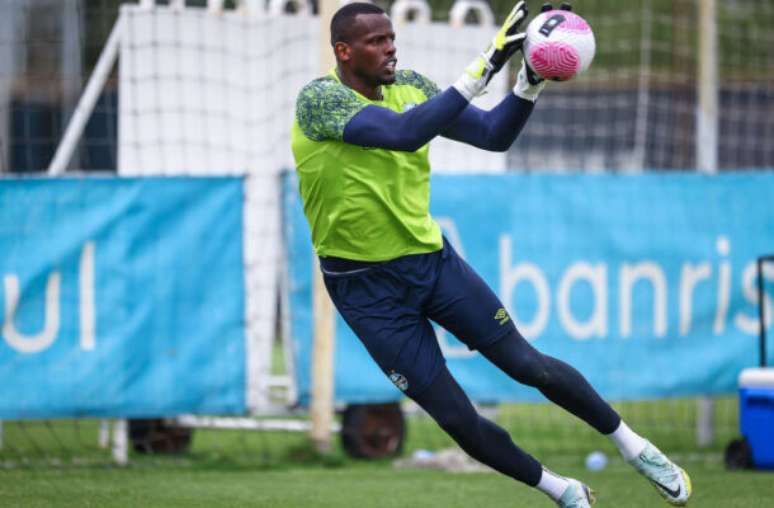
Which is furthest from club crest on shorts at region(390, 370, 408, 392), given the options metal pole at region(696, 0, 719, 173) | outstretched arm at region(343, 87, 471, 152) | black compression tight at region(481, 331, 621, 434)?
Result: metal pole at region(696, 0, 719, 173)

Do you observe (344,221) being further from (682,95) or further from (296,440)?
(682,95)

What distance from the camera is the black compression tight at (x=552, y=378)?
18.7 feet

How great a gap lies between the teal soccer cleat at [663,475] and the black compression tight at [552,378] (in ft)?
0.59

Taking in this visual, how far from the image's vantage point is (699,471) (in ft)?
27.4

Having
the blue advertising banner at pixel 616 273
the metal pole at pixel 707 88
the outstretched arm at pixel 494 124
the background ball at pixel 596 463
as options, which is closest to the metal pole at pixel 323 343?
the blue advertising banner at pixel 616 273

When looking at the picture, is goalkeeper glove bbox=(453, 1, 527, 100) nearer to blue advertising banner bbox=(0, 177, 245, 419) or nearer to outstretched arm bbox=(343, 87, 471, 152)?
outstretched arm bbox=(343, 87, 471, 152)

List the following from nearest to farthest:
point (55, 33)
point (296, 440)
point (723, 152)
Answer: point (296, 440) → point (55, 33) → point (723, 152)

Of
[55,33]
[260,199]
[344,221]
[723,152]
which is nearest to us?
[344,221]

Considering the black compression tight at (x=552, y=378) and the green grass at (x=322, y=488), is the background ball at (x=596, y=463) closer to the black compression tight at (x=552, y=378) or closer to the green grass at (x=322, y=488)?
the green grass at (x=322, y=488)

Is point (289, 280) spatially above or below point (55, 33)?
below

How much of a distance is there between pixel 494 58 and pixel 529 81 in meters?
0.30

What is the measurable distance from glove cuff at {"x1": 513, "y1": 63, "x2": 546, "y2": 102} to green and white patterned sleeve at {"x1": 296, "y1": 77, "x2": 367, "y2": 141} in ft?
2.19

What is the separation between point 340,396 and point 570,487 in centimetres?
322

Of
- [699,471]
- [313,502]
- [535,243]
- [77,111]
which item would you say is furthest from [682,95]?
[313,502]
